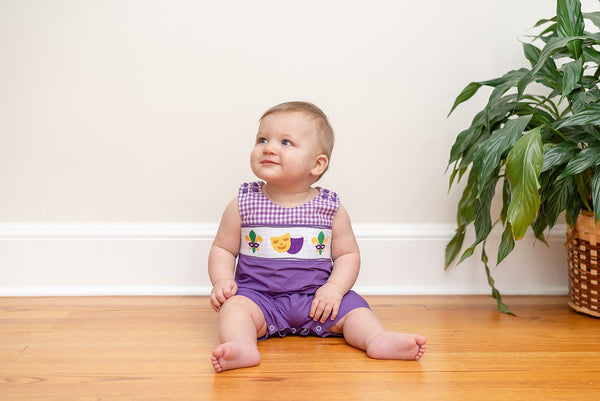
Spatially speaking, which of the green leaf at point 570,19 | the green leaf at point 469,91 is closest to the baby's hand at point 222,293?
→ the green leaf at point 469,91

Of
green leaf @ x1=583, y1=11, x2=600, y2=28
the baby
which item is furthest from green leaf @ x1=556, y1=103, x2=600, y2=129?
the baby

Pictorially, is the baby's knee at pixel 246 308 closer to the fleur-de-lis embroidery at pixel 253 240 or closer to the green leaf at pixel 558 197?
the fleur-de-lis embroidery at pixel 253 240

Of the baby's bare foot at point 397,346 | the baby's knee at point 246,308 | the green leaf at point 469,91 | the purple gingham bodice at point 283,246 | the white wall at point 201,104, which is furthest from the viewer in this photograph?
the white wall at point 201,104

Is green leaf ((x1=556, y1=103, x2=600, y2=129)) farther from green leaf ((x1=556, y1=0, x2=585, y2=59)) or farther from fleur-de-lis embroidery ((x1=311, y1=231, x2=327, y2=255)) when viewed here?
fleur-de-lis embroidery ((x1=311, y1=231, x2=327, y2=255))

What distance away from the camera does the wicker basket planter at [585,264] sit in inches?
57.8

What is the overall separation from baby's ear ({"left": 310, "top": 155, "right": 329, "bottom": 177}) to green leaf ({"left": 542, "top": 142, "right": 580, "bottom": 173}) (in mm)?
509

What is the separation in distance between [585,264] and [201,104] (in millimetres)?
1149

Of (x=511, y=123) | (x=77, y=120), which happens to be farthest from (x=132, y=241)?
(x=511, y=123)

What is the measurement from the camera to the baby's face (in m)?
1.36

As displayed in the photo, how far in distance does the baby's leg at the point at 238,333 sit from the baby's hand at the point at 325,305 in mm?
119

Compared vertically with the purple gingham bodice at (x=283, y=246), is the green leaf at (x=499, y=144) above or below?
above

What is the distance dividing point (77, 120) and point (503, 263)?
4.42 ft

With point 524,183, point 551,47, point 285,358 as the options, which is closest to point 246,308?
point 285,358

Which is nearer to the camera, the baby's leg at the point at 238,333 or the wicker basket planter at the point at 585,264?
the baby's leg at the point at 238,333
